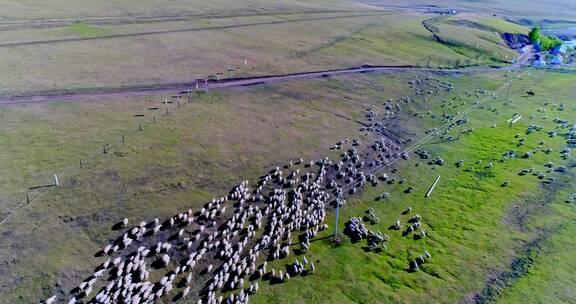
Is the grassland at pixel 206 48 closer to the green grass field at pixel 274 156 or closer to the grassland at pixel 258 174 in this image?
the green grass field at pixel 274 156

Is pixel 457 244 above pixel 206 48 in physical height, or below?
below

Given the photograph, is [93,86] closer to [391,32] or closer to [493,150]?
[493,150]

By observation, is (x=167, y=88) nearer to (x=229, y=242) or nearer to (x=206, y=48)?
(x=206, y=48)

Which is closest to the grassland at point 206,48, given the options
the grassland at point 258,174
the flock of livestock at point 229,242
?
the grassland at point 258,174

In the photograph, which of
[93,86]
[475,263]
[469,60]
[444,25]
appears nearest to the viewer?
[475,263]

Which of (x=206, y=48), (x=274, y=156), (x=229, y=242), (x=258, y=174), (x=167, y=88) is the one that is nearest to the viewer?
(x=229, y=242)

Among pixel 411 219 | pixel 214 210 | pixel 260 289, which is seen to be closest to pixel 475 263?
pixel 411 219

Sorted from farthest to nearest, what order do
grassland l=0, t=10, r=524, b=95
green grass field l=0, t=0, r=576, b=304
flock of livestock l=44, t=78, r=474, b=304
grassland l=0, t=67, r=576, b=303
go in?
grassland l=0, t=10, r=524, b=95 < green grass field l=0, t=0, r=576, b=304 < grassland l=0, t=67, r=576, b=303 < flock of livestock l=44, t=78, r=474, b=304

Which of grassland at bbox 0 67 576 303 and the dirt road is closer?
grassland at bbox 0 67 576 303

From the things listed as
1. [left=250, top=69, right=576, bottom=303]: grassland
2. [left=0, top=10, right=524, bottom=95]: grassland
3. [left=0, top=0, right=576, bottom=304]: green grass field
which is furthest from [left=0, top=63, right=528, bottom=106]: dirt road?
[left=250, top=69, right=576, bottom=303]: grassland

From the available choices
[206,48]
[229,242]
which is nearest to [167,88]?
[206,48]

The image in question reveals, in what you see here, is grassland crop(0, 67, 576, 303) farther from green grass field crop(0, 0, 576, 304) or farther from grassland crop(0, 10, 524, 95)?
grassland crop(0, 10, 524, 95)
